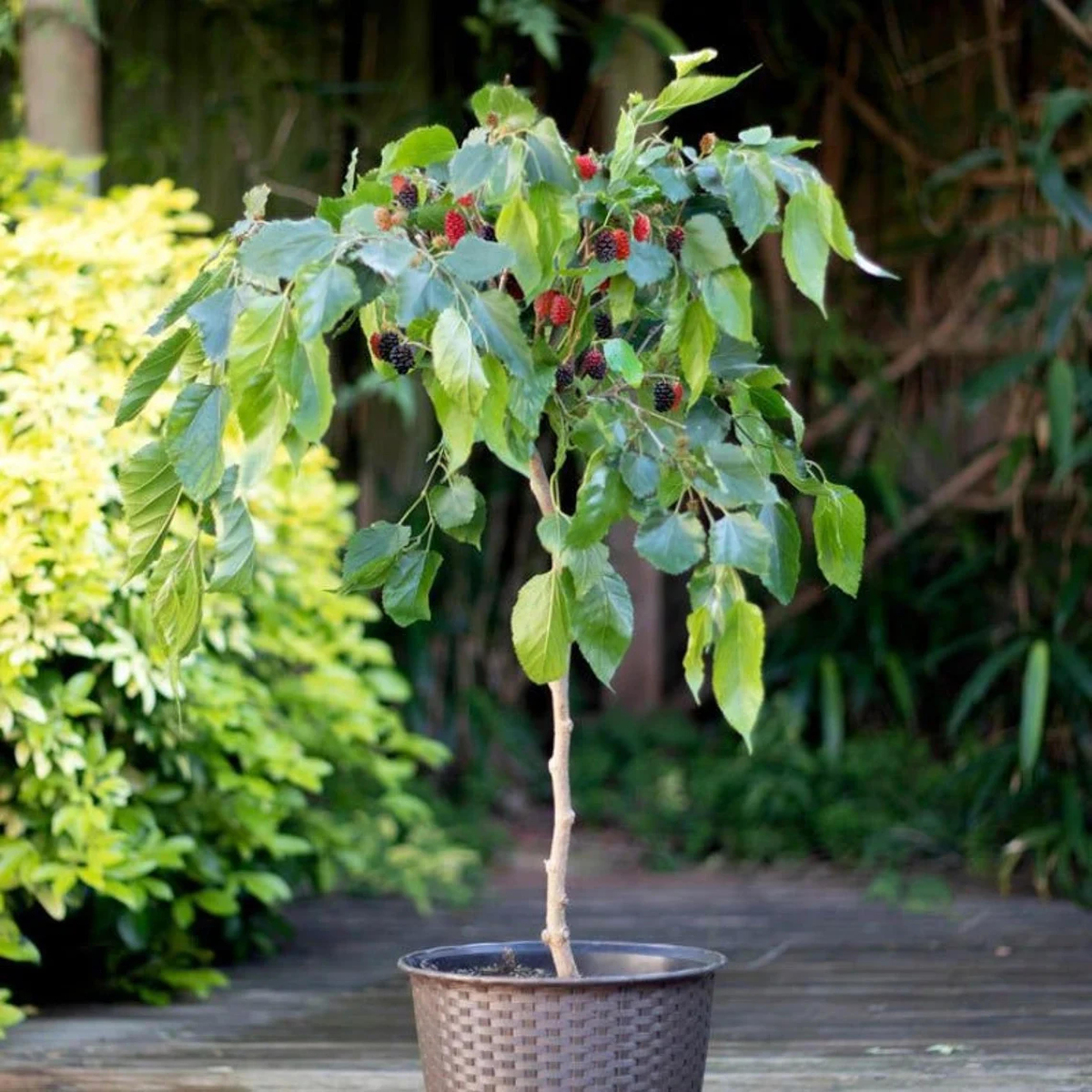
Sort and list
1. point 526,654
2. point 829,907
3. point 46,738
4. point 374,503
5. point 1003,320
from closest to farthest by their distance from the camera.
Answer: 1. point 526,654
2. point 46,738
3. point 829,907
4. point 1003,320
5. point 374,503

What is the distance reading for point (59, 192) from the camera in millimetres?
3650

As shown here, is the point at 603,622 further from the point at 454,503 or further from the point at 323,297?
the point at 323,297

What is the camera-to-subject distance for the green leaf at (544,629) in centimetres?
200

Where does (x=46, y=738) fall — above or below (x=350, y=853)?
above

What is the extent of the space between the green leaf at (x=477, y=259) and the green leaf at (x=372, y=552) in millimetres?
456

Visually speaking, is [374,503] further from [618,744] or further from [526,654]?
[526,654]

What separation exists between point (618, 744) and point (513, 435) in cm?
386

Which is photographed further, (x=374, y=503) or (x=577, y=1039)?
(x=374, y=503)

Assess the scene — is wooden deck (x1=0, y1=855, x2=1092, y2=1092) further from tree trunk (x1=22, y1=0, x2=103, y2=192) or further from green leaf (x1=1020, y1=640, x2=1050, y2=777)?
tree trunk (x1=22, y1=0, x2=103, y2=192)

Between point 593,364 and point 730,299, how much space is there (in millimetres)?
224

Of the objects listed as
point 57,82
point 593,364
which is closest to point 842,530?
point 593,364

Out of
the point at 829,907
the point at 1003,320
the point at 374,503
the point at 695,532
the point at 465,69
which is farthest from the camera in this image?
the point at 465,69

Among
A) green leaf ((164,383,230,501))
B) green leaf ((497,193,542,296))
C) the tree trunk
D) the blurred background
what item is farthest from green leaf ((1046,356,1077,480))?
green leaf ((164,383,230,501))

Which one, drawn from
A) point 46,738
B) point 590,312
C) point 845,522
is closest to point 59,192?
point 46,738
